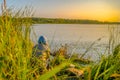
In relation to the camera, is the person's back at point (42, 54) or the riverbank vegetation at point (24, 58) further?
the person's back at point (42, 54)

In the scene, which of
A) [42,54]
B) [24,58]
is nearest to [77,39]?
[42,54]

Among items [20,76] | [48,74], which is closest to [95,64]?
[20,76]

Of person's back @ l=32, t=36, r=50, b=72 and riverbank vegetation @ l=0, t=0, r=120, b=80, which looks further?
person's back @ l=32, t=36, r=50, b=72

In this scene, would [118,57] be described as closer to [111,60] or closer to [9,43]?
[111,60]

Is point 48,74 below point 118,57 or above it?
above

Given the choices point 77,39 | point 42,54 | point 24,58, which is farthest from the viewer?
point 77,39

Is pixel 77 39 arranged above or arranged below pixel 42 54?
below

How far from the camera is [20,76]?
2.84 meters

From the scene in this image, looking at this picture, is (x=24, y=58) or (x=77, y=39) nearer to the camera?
(x=24, y=58)

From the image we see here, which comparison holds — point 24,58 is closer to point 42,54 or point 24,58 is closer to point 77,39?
point 42,54

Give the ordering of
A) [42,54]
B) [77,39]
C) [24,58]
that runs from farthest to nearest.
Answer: [77,39]
[42,54]
[24,58]

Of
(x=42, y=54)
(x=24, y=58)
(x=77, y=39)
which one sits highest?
(x=24, y=58)

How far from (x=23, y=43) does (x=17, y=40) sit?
169mm

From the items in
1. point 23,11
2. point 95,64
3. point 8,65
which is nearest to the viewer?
point 8,65
